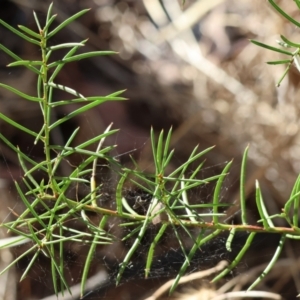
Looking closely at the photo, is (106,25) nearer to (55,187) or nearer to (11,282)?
(11,282)

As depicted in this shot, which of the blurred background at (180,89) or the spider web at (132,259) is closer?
the spider web at (132,259)

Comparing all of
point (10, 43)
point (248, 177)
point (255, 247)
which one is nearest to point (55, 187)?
point (255, 247)

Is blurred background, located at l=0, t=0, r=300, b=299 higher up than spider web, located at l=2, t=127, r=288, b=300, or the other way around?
blurred background, located at l=0, t=0, r=300, b=299

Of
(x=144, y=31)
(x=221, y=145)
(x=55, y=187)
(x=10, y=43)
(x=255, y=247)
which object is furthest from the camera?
(x=144, y=31)

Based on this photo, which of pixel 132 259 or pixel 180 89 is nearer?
pixel 132 259

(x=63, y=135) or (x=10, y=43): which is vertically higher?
(x=10, y=43)

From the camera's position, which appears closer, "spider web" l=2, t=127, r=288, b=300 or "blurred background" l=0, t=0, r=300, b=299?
"spider web" l=2, t=127, r=288, b=300

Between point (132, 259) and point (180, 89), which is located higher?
point (180, 89)

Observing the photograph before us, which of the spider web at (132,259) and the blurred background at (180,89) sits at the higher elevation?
the blurred background at (180,89)
